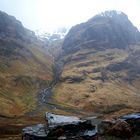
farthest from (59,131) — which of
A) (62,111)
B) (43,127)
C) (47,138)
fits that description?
(62,111)

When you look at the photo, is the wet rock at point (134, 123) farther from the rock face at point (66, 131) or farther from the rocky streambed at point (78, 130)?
the rock face at point (66, 131)

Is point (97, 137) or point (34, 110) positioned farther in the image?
point (34, 110)

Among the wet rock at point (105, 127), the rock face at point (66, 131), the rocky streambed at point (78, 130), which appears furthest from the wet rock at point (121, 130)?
the rock face at point (66, 131)

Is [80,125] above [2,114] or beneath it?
beneath

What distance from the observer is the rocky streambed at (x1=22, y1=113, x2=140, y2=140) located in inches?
1917

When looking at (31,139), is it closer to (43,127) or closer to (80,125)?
(43,127)

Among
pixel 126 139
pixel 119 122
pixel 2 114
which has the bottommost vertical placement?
pixel 126 139

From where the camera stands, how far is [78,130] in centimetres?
4984

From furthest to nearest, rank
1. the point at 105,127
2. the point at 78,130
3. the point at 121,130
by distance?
the point at 105,127 → the point at 121,130 → the point at 78,130

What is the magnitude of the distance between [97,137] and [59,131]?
5944 mm

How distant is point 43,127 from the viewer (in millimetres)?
53469

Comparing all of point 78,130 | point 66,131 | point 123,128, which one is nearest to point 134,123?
point 123,128

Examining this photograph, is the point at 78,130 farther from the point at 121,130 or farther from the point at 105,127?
the point at 105,127

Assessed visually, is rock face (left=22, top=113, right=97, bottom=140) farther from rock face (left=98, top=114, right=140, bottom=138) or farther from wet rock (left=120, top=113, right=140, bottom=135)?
wet rock (left=120, top=113, right=140, bottom=135)
